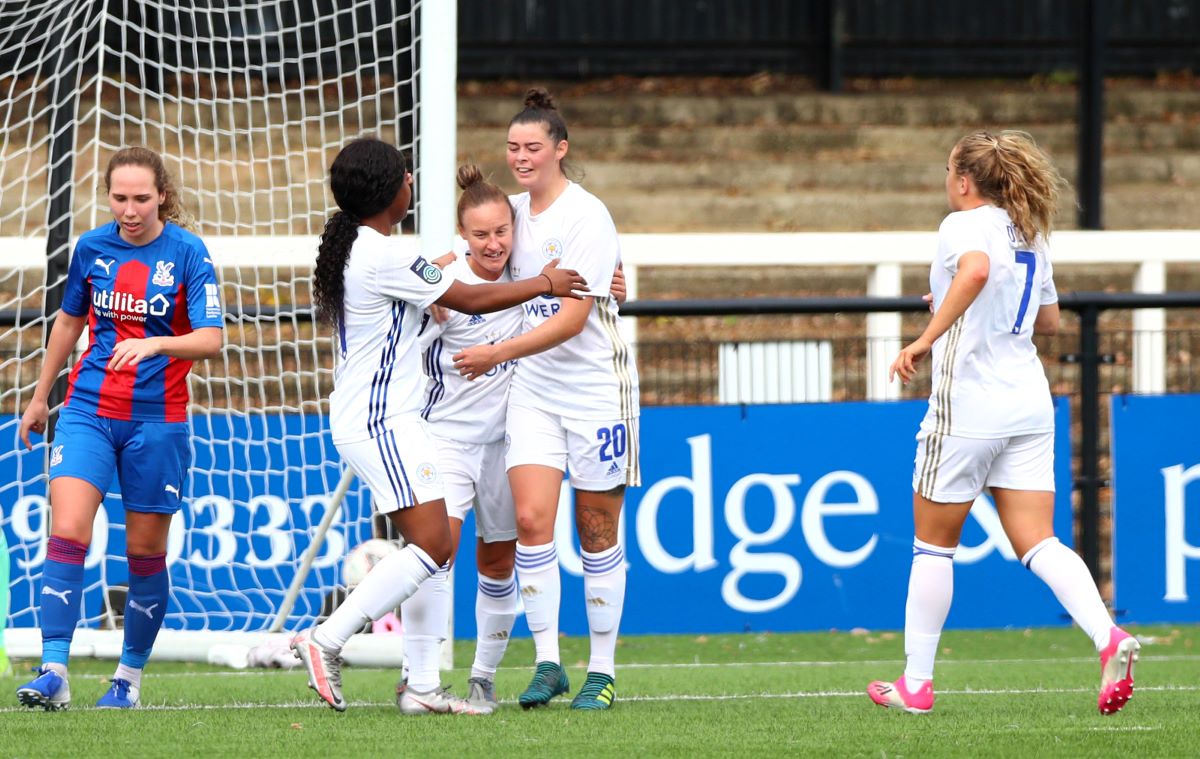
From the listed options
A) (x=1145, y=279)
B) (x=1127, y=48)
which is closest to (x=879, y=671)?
(x=1145, y=279)

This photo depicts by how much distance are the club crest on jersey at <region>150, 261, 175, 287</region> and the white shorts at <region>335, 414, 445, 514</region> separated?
801 mm

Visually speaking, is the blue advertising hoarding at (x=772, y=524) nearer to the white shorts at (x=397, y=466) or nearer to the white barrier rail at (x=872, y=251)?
the white barrier rail at (x=872, y=251)

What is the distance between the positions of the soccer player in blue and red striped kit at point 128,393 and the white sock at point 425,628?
829mm

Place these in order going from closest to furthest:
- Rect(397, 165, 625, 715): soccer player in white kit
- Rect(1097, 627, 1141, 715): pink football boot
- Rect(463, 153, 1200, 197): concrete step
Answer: Rect(1097, 627, 1141, 715): pink football boot < Rect(397, 165, 625, 715): soccer player in white kit < Rect(463, 153, 1200, 197): concrete step

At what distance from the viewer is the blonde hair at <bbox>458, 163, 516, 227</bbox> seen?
5.06 m

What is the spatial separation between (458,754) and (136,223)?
1947 millimetres

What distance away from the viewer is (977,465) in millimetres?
4746

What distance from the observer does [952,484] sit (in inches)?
187

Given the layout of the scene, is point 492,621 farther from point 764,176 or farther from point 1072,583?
point 764,176

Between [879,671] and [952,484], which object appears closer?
[952,484]

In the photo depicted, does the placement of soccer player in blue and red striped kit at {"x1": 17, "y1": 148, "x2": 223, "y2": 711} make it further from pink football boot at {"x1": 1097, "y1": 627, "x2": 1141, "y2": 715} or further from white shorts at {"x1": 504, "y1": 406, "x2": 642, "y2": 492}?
pink football boot at {"x1": 1097, "y1": 627, "x2": 1141, "y2": 715}

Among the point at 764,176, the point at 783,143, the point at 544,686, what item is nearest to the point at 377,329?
the point at 544,686

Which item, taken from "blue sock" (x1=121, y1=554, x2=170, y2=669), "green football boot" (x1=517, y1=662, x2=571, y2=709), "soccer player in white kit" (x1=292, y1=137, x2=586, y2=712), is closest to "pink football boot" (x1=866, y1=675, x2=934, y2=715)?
"green football boot" (x1=517, y1=662, x2=571, y2=709)

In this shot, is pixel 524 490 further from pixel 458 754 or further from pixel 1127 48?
pixel 1127 48
